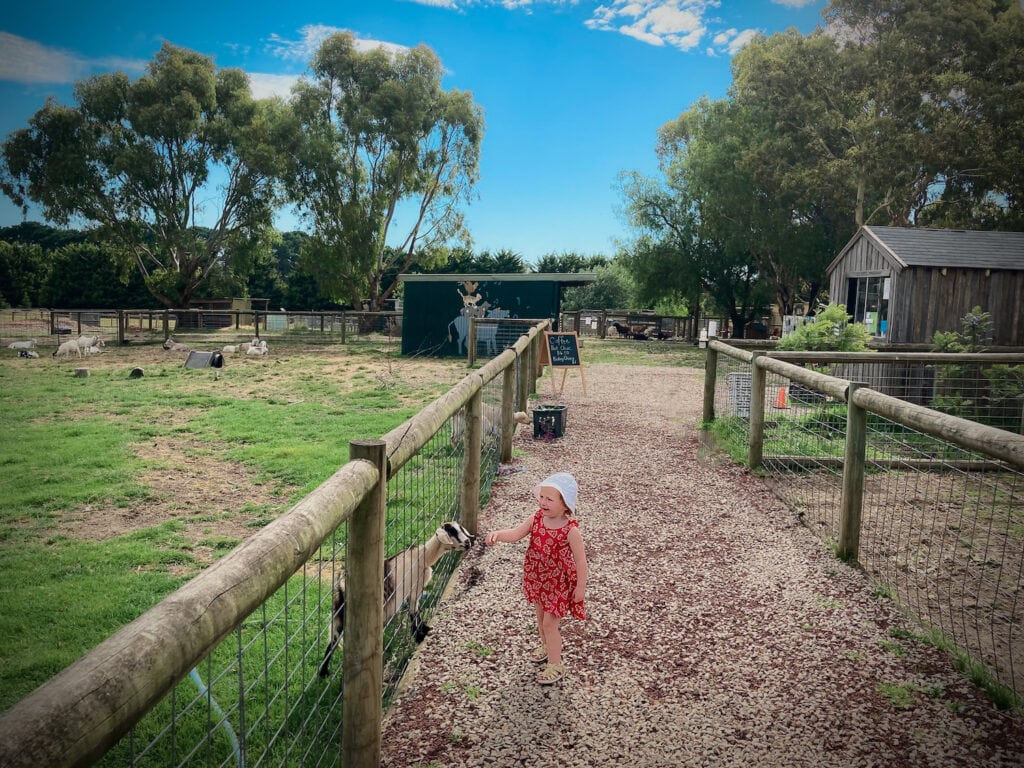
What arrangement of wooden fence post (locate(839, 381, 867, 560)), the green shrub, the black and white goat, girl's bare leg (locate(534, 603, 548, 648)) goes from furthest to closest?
the green shrub
wooden fence post (locate(839, 381, 867, 560))
the black and white goat
girl's bare leg (locate(534, 603, 548, 648))

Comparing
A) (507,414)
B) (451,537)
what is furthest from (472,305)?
(451,537)

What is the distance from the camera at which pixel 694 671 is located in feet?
11.3

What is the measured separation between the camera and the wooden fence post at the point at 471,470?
515 cm

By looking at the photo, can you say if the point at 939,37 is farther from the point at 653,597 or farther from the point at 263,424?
the point at 653,597

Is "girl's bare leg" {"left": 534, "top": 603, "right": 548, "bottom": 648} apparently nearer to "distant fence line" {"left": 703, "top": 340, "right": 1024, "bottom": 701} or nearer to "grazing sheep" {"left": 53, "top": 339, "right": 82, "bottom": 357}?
"distant fence line" {"left": 703, "top": 340, "right": 1024, "bottom": 701}

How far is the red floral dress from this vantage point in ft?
11.2

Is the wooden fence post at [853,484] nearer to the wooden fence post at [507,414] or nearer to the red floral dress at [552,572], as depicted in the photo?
the red floral dress at [552,572]

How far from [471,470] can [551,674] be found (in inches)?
78.6

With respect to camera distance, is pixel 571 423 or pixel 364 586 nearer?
pixel 364 586

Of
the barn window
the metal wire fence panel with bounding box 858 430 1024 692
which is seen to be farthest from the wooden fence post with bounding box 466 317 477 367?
the metal wire fence panel with bounding box 858 430 1024 692

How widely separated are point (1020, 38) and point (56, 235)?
250 ft

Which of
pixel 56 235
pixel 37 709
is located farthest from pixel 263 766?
pixel 56 235

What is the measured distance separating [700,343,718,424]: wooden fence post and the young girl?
6.87 meters

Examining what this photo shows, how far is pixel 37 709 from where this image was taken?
37.0 inches
